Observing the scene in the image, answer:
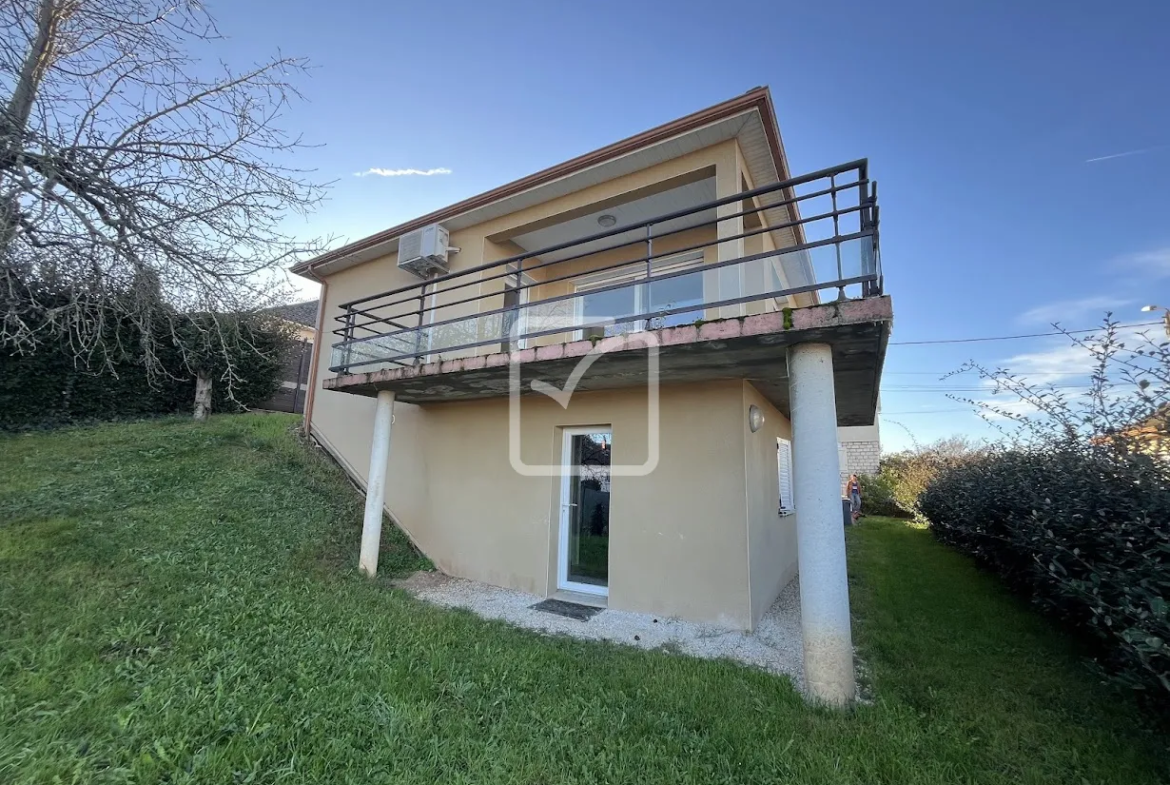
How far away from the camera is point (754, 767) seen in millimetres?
2848

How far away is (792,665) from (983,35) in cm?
952

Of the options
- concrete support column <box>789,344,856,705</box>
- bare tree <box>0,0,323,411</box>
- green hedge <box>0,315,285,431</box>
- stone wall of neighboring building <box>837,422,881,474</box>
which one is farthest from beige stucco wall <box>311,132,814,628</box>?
stone wall of neighboring building <box>837,422,881,474</box>

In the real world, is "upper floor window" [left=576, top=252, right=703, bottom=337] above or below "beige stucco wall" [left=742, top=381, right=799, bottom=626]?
above

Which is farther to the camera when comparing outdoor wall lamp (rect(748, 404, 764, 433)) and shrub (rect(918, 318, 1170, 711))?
outdoor wall lamp (rect(748, 404, 764, 433))

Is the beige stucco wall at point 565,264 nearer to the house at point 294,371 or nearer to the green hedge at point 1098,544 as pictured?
the green hedge at point 1098,544

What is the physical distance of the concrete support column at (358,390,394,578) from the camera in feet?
23.7

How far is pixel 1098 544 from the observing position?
13.7 feet

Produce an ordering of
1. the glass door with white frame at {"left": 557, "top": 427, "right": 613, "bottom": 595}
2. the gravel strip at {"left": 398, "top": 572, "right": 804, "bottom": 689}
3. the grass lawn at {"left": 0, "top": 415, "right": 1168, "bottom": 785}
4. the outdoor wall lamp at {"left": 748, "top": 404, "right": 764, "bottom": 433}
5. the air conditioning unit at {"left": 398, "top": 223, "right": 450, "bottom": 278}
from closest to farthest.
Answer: the grass lawn at {"left": 0, "top": 415, "right": 1168, "bottom": 785} → the gravel strip at {"left": 398, "top": 572, "right": 804, "bottom": 689} → the outdoor wall lamp at {"left": 748, "top": 404, "right": 764, "bottom": 433} → the glass door with white frame at {"left": 557, "top": 427, "right": 613, "bottom": 595} → the air conditioning unit at {"left": 398, "top": 223, "right": 450, "bottom": 278}

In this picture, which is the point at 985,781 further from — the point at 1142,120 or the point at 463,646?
the point at 1142,120

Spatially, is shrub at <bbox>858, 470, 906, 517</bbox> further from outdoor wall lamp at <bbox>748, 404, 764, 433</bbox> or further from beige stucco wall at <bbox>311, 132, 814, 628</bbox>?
outdoor wall lamp at <bbox>748, 404, 764, 433</bbox>

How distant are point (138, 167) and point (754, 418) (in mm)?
7429

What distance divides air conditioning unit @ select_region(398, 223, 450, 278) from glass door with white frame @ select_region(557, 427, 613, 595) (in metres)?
4.15

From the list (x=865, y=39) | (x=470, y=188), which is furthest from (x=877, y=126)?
(x=470, y=188)

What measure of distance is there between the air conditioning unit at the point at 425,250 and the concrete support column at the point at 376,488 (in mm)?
2612
